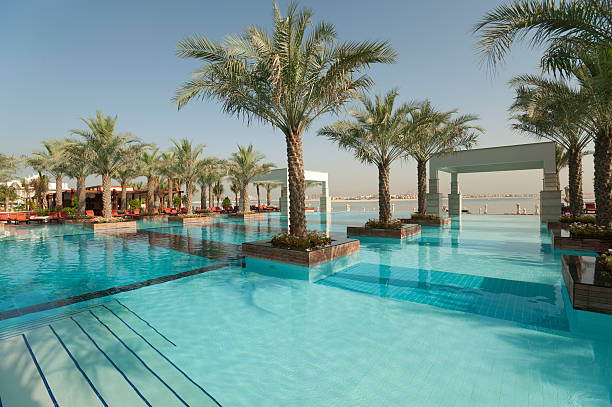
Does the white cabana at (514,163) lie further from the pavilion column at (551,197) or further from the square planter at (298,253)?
the square planter at (298,253)

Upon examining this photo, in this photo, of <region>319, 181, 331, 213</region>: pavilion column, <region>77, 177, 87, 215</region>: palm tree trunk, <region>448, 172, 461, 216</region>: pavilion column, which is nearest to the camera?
<region>77, 177, 87, 215</region>: palm tree trunk

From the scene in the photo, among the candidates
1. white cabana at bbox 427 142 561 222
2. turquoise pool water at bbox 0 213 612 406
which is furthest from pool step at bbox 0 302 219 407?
white cabana at bbox 427 142 561 222

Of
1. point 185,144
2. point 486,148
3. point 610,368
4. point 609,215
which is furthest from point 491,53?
point 185,144

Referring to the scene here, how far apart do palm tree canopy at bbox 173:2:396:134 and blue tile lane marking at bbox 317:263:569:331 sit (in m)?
4.72

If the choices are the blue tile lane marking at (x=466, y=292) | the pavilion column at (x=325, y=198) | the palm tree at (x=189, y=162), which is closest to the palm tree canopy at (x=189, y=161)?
the palm tree at (x=189, y=162)

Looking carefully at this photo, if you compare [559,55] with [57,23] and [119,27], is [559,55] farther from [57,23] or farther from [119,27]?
[57,23]

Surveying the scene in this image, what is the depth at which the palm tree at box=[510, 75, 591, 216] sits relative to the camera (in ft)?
30.9

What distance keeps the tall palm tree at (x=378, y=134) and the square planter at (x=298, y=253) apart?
5778 mm

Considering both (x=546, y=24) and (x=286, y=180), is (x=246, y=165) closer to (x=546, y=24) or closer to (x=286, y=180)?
(x=286, y=180)

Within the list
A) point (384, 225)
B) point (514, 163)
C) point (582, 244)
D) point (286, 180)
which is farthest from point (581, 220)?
point (286, 180)

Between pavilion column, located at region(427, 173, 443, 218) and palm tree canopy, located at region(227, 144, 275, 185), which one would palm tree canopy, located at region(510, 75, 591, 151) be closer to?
pavilion column, located at region(427, 173, 443, 218)

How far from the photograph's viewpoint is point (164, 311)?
4758 mm

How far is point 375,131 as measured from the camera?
40.4 ft

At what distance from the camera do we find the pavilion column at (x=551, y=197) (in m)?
16.8
